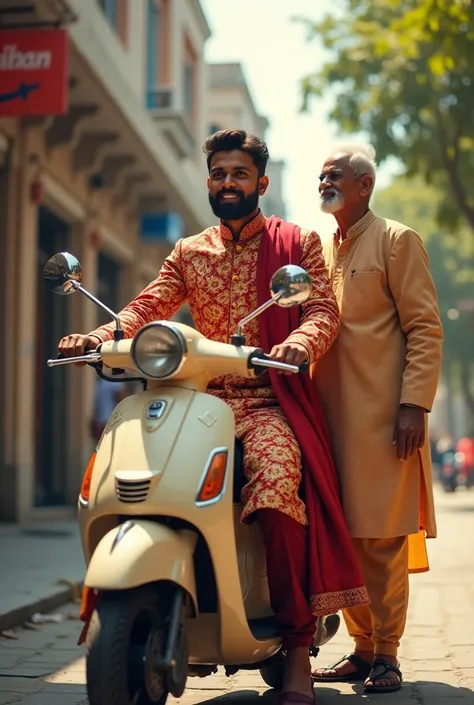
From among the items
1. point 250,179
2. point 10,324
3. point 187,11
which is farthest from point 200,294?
point 187,11

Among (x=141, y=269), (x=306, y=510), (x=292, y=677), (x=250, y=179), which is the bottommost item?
(x=292, y=677)

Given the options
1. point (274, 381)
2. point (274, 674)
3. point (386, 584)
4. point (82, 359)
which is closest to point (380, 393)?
point (274, 381)

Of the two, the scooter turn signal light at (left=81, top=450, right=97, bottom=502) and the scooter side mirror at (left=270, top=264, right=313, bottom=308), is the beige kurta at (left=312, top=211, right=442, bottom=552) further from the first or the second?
the scooter turn signal light at (left=81, top=450, right=97, bottom=502)

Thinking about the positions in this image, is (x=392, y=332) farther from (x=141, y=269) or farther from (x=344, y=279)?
(x=141, y=269)

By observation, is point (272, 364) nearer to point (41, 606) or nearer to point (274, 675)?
point (274, 675)

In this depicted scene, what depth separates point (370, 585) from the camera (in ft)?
15.9

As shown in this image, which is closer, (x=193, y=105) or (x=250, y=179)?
(x=250, y=179)

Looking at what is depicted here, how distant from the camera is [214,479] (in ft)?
12.6

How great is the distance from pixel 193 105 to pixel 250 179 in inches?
797

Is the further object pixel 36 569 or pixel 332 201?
pixel 36 569

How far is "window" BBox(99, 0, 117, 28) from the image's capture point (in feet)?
52.8

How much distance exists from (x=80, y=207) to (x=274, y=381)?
1135cm

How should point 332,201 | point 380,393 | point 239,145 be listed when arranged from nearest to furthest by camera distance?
point 239,145 < point 380,393 < point 332,201

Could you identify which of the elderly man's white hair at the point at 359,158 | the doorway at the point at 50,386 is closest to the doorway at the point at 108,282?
the doorway at the point at 50,386
